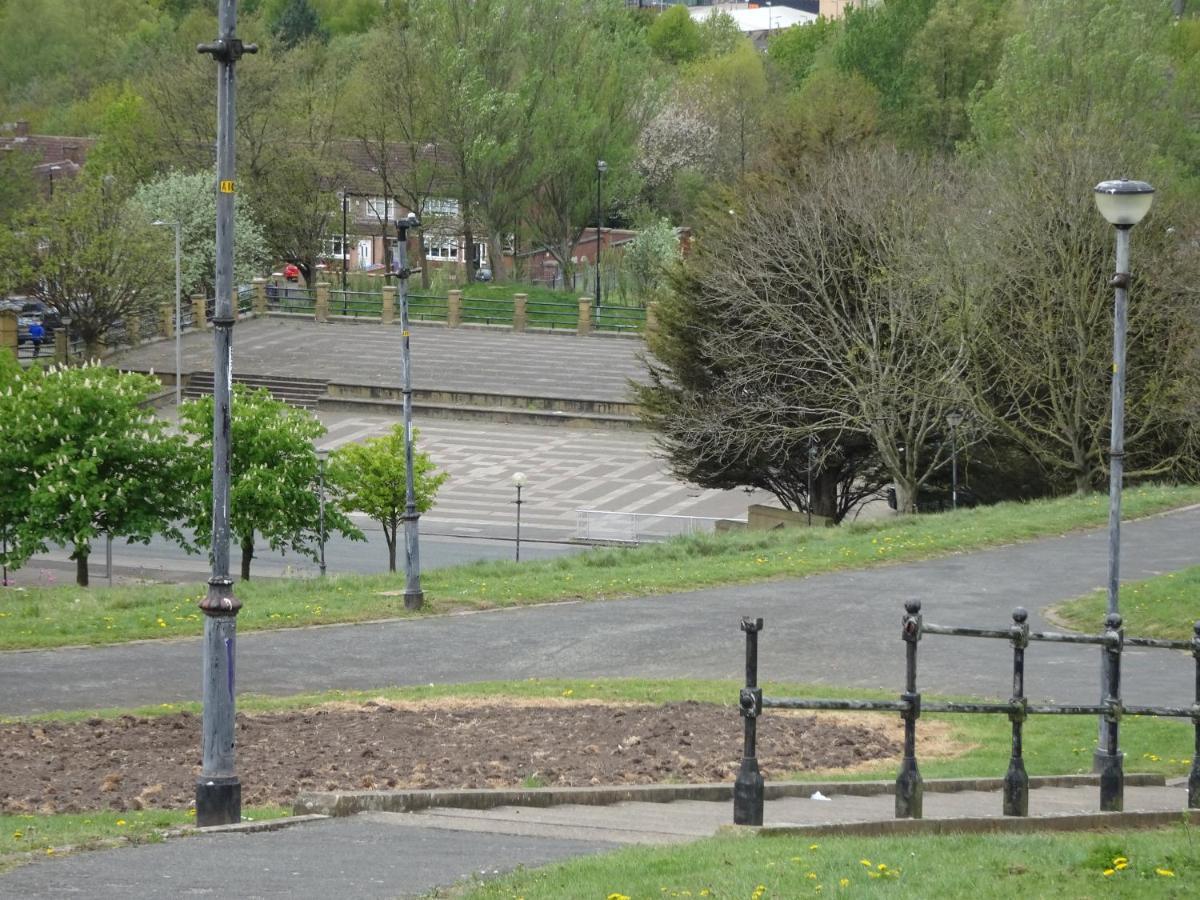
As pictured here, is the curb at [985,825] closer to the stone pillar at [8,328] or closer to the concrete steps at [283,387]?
the concrete steps at [283,387]

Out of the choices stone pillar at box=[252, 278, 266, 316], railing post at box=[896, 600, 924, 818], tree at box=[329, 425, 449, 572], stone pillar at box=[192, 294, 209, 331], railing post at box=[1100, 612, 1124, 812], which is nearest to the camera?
railing post at box=[896, 600, 924, 818]

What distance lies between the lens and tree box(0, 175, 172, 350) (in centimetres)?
6025

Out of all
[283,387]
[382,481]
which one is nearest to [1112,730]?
[382,481]

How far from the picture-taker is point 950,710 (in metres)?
10.6

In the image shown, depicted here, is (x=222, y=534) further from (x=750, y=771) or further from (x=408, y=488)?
(x=408, y=488)

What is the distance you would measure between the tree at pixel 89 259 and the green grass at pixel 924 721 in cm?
4575

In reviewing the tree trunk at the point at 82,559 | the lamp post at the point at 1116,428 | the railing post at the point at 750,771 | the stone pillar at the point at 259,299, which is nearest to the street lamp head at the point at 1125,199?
the lamp post at the point at 1116,428

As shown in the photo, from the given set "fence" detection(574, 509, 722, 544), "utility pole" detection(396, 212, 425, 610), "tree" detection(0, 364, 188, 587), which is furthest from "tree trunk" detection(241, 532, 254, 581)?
"fence" detection(574, 509, 722, 544)

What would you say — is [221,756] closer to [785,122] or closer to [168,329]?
[785,122]

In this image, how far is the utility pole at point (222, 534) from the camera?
1115 cm

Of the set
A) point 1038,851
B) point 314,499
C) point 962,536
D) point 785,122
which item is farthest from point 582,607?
point 785,122

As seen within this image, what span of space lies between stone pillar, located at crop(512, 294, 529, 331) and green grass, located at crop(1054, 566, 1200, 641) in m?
47.2

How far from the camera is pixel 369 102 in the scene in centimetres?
7788

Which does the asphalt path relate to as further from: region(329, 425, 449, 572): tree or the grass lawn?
region(329, 425, 449, 572): tree
